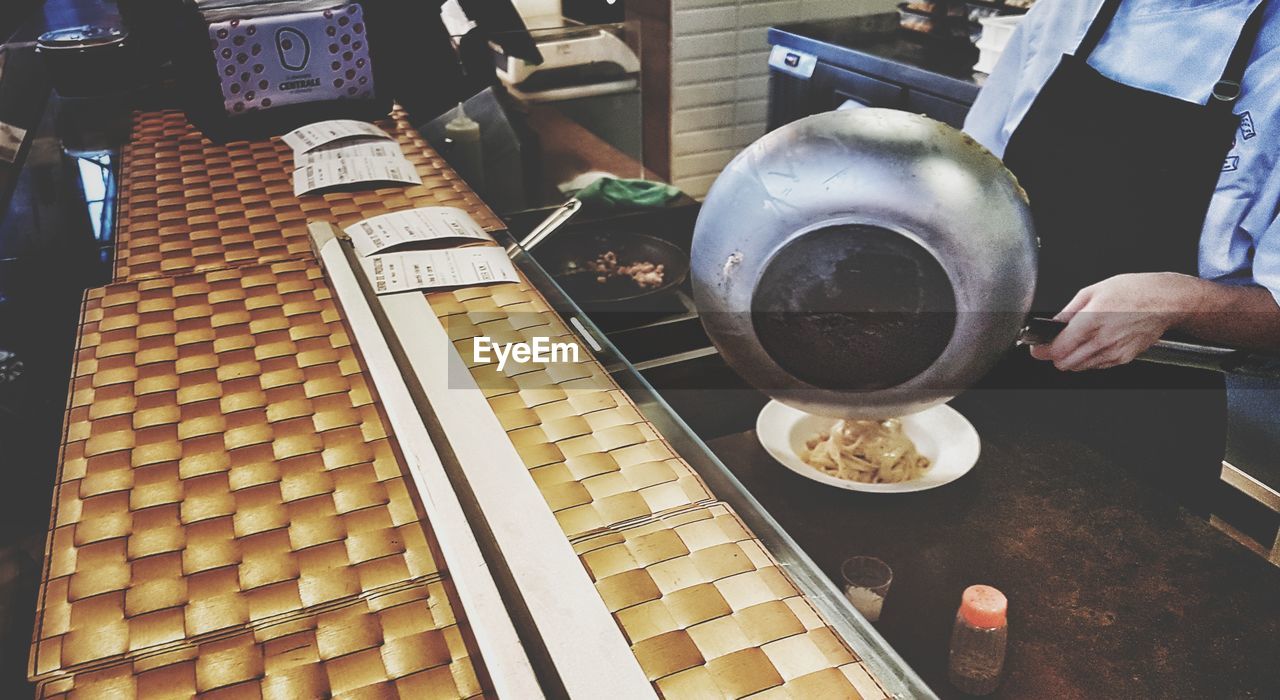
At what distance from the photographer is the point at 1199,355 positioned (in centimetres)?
97

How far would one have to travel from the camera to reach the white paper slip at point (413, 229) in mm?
1558

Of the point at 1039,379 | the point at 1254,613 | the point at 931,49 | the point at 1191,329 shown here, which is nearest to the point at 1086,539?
the point at 1254,613

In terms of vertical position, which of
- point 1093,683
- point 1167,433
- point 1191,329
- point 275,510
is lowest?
point 1167,433

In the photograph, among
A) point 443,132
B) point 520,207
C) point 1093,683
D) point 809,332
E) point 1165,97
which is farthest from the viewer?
point 520,207

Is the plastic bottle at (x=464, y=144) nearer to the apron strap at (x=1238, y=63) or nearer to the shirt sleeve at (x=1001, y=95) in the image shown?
the shirt sleeve at (x=1001, y=95)

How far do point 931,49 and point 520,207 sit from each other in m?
2.13

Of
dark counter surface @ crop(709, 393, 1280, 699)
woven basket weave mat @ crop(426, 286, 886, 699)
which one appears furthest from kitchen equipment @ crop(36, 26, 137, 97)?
dark counter surface @ crop(709, 393, 1280, 699)

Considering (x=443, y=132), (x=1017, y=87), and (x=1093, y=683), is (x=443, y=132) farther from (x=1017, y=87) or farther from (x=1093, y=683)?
(x=1093, y=683)

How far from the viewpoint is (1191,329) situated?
1.59 metres

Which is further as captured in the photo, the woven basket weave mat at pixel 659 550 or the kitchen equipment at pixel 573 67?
the kitchen equipment at pixel 573 67

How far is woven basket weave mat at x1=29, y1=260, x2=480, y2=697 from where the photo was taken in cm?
79

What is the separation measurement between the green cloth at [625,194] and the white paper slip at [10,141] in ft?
4.18

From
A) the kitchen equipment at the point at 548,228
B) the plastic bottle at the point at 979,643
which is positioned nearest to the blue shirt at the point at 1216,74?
the plastic bottle at the point at 979,643

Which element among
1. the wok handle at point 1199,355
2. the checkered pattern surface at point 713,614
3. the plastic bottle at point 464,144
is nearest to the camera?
the checkered pattern surface at point 713,614
